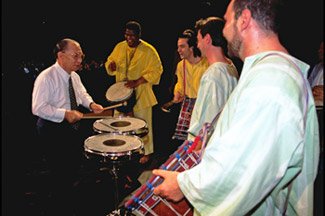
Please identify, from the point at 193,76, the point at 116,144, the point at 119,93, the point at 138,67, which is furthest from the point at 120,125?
the point at 138,67

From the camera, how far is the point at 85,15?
6152 millimetres

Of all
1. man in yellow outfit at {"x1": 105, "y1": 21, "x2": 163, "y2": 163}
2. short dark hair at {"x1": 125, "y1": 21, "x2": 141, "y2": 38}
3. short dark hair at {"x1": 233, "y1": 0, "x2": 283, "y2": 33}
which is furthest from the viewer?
man in yellow outfit at {"x1": 105, "y1": 21, "x2": 163, "y2": 163}

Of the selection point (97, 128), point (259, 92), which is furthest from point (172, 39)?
point (259, 92)

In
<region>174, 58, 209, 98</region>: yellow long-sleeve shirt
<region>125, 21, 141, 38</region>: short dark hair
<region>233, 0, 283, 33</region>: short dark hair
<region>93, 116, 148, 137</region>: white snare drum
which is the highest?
<region>233, 0, 283, 33</region>: short dark hair

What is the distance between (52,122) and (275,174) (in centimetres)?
232

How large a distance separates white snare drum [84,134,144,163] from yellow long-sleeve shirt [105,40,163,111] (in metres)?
1.74

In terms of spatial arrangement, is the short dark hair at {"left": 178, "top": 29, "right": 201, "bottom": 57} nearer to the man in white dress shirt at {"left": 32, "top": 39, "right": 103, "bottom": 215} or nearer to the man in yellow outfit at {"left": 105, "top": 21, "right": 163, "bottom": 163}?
the man in yellow outfit at {"left": 105, "top": 21, "right": 163, "bottom": 163}

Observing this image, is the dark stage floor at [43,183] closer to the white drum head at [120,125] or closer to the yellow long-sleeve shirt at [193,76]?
the white drum head at [120,125]

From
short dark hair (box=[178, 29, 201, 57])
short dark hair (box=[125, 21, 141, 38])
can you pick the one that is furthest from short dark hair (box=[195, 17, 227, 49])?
short dark hair (box=[125, 21, 141, 38])

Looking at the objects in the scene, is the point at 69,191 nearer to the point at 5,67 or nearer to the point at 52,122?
the point at 52,122

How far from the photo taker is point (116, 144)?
225 centimetres

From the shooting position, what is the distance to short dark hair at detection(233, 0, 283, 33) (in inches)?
41.6

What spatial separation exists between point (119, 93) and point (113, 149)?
4.82 ft

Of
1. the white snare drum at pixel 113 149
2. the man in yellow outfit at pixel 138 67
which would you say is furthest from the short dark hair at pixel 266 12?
the man in yellow outfit at pixel 138 67
